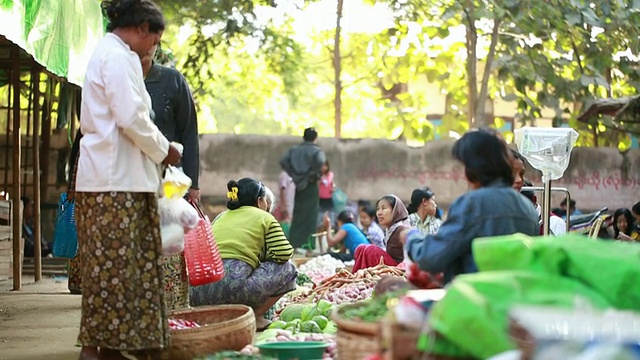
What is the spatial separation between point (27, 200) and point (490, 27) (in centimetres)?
859

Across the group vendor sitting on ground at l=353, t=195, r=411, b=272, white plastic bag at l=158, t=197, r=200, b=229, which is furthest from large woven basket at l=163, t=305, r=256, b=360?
vendor sitting on ground at l=353, t=195, r=411, b=272

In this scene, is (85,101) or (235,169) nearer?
(85,101)

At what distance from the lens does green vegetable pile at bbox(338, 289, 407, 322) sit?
414cm

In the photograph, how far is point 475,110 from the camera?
17.6 meters

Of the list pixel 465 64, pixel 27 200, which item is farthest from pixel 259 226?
pixel 465 64

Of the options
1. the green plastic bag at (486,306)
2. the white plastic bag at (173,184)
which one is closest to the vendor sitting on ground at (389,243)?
the white plastic bag at (173,184)

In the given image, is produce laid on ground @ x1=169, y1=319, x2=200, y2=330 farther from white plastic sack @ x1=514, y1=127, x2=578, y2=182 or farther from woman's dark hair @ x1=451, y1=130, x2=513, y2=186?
white plastic sack @ x1=514, y1=127, x2=578, y2=182

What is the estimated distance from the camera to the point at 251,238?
25.3ft

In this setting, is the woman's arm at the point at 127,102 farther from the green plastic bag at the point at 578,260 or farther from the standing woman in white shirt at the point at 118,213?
the green plastic bag at the point at 578,260

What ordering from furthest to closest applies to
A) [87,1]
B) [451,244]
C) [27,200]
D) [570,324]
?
1. [27,200]
2. [87,1]
3. [451,244]
4. [570,324]

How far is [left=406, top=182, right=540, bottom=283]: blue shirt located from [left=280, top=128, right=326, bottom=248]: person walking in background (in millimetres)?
11427

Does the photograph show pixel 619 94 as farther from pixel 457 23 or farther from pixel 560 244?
pixel 560 244

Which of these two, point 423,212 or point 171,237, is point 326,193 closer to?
point 423,212

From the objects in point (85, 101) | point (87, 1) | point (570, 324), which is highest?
point (87, 1)
